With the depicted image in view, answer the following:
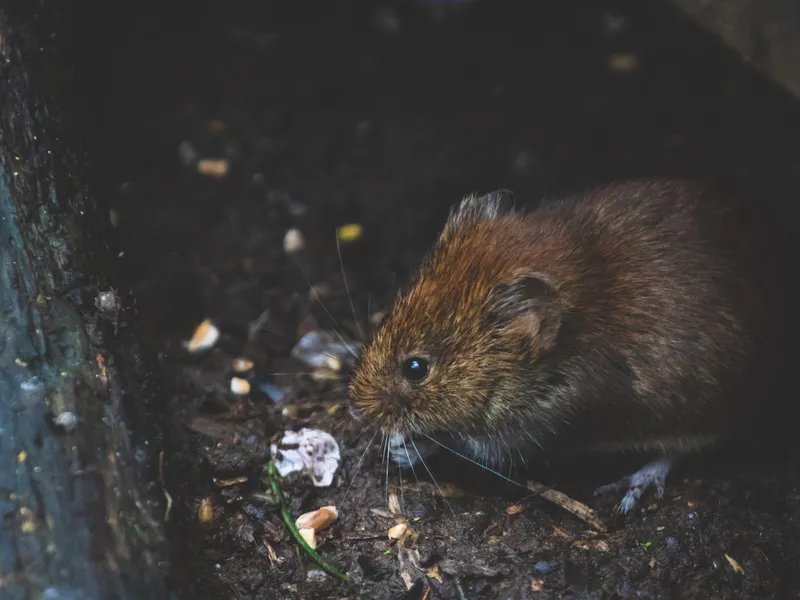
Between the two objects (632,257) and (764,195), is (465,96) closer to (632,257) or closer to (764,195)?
(764,195)

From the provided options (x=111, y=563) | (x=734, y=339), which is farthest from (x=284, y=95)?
(x=111, y=563)

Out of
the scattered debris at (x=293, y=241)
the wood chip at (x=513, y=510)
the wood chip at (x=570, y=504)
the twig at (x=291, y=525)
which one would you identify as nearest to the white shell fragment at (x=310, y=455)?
the twig at (x=291, y=525)

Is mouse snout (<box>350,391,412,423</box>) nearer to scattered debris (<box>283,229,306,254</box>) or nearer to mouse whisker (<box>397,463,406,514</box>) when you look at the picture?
mouse whisker (<box>397,463,406,514</box>)

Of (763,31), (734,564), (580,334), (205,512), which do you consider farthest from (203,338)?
(763,31)

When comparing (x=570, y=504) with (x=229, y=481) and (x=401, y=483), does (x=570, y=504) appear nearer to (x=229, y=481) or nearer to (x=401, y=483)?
(x=401, y=483)

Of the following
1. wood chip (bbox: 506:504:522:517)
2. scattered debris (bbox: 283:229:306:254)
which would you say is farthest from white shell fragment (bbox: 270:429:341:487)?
scattered debris (bbox: 283:229:306:254)
